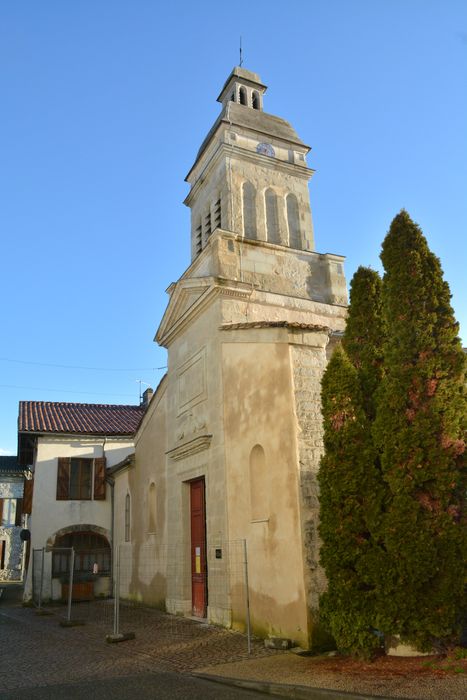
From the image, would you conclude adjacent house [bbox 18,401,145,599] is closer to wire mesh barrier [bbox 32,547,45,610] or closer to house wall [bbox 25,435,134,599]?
house wall [bbox 25,435,134,599]

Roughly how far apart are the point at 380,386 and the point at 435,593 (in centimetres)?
269

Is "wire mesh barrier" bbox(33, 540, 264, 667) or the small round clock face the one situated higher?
the small round clock face

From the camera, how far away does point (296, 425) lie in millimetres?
9461

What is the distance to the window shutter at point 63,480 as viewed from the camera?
66.2 feet

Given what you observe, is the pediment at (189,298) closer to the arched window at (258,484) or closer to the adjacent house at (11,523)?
the arched window at (258,484)

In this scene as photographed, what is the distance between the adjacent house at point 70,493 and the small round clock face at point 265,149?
1179cm

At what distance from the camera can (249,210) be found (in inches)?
639

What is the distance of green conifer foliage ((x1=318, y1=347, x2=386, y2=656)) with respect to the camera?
724 cm

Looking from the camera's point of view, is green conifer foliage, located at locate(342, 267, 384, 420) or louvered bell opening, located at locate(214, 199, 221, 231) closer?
green conifer foliage, located at locate(342, 267, 384, 420)

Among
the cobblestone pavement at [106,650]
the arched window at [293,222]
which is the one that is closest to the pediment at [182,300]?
the arched window at [293,222]

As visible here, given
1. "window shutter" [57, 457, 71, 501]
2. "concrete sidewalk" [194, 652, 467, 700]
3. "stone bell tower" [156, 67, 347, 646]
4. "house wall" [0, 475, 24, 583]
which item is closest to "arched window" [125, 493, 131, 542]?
"window shutter" [57, 457, 71, 501]

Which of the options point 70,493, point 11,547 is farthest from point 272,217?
point 11,547

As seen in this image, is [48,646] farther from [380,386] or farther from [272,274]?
[272,274]

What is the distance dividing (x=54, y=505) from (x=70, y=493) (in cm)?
67
